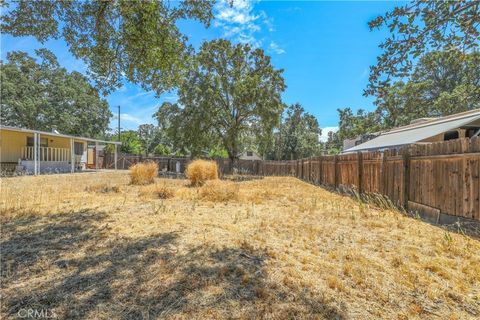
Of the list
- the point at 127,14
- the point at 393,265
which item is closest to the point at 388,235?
the point at 393,265

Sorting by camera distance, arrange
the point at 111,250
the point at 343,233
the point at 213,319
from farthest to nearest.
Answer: the point at 343,233 < the point at 111,250 < the point at 213,319

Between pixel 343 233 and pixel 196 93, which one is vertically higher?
pixel 196 93

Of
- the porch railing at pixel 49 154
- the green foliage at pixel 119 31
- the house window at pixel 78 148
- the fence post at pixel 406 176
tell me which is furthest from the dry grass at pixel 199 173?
the house window at pixel 78 148

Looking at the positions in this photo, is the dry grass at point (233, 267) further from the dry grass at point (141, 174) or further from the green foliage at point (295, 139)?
the green foliage at point (295, 139)

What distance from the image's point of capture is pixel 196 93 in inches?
672

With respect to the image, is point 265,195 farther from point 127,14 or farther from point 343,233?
point 127,14

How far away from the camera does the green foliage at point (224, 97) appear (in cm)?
1688

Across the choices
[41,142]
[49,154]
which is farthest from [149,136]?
[41,142]

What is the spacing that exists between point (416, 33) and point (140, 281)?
10.8 feet

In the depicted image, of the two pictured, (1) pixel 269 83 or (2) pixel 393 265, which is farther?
(1) pixel 269 83

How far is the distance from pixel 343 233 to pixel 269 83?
14475 millimetres

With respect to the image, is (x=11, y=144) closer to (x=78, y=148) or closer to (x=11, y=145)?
(x=11, y=145)

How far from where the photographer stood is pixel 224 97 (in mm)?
18172

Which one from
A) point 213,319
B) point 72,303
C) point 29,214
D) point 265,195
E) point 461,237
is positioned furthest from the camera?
point 265,195
